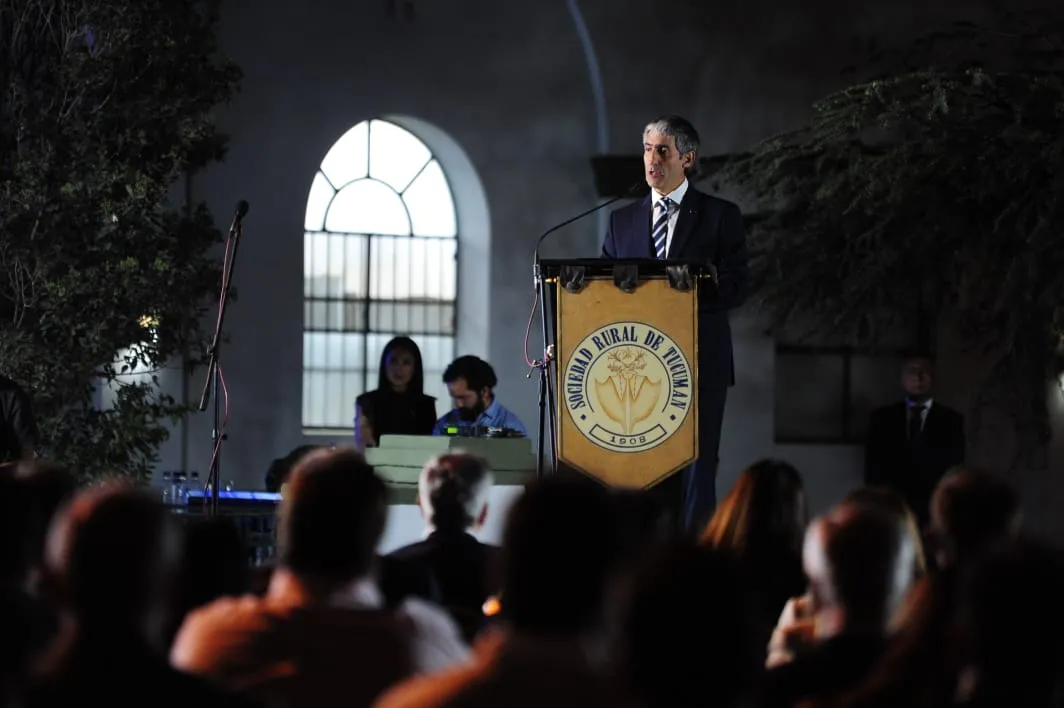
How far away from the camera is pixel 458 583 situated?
427cm

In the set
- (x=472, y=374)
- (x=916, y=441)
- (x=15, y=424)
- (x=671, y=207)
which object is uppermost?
(x=671, y=207)

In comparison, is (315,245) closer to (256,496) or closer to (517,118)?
(517,118)

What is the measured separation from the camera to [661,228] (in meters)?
6.43

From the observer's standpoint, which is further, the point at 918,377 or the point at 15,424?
the point at 918,377

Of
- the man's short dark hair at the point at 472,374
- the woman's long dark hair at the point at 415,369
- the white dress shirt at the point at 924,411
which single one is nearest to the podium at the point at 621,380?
the man's short dark hair at the point at 472,374

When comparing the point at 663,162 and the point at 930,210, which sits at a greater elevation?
the point at 930,210

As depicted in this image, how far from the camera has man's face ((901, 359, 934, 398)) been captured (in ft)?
35.3

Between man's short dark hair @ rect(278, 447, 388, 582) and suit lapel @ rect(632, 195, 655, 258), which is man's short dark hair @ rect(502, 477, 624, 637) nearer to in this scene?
man's short dark hair @ rect(278, 447, 388, 582)

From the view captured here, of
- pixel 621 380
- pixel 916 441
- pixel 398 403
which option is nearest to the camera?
pixel 621 380

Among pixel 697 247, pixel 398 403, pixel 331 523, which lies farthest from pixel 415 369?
pixel 331 523

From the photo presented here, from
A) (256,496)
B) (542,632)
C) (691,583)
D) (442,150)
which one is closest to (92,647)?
(542,632)

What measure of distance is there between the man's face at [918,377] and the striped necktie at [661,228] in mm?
4692

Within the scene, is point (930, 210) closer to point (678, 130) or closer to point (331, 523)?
point (678, 130)

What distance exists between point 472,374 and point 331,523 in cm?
587
